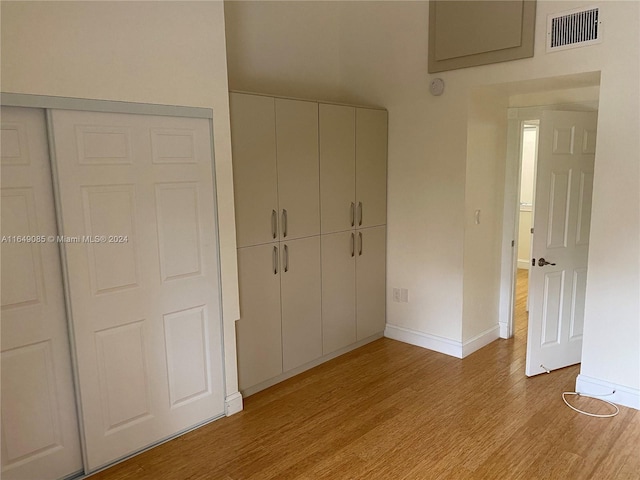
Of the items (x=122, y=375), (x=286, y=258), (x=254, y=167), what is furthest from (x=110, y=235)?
(x=286, y=258)

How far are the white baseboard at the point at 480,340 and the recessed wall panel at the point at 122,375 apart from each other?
2575 millimetres

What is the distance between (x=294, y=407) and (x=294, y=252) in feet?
3.59

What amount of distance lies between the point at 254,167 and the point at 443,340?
221 cm

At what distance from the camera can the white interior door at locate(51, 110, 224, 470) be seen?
2.28 metres

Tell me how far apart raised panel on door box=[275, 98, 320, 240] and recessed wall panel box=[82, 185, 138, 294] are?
44.9 inches

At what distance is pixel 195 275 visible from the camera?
2754 mm

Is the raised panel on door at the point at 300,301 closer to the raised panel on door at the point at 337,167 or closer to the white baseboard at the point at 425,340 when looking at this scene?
the raised panel on door at the point at 337,167

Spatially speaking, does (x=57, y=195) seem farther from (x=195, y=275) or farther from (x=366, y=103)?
(x=366, y=103)

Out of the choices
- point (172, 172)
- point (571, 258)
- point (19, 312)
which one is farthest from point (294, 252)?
point (571, 258)

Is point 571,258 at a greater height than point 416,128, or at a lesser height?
lesser

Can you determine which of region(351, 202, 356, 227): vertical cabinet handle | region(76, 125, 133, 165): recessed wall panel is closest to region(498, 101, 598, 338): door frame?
region(351, 202, 356, 227): vertical cabinet handle

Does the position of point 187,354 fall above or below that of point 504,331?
above

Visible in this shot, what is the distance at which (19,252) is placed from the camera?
83.6 inches

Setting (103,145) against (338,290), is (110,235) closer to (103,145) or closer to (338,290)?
(103,145)
